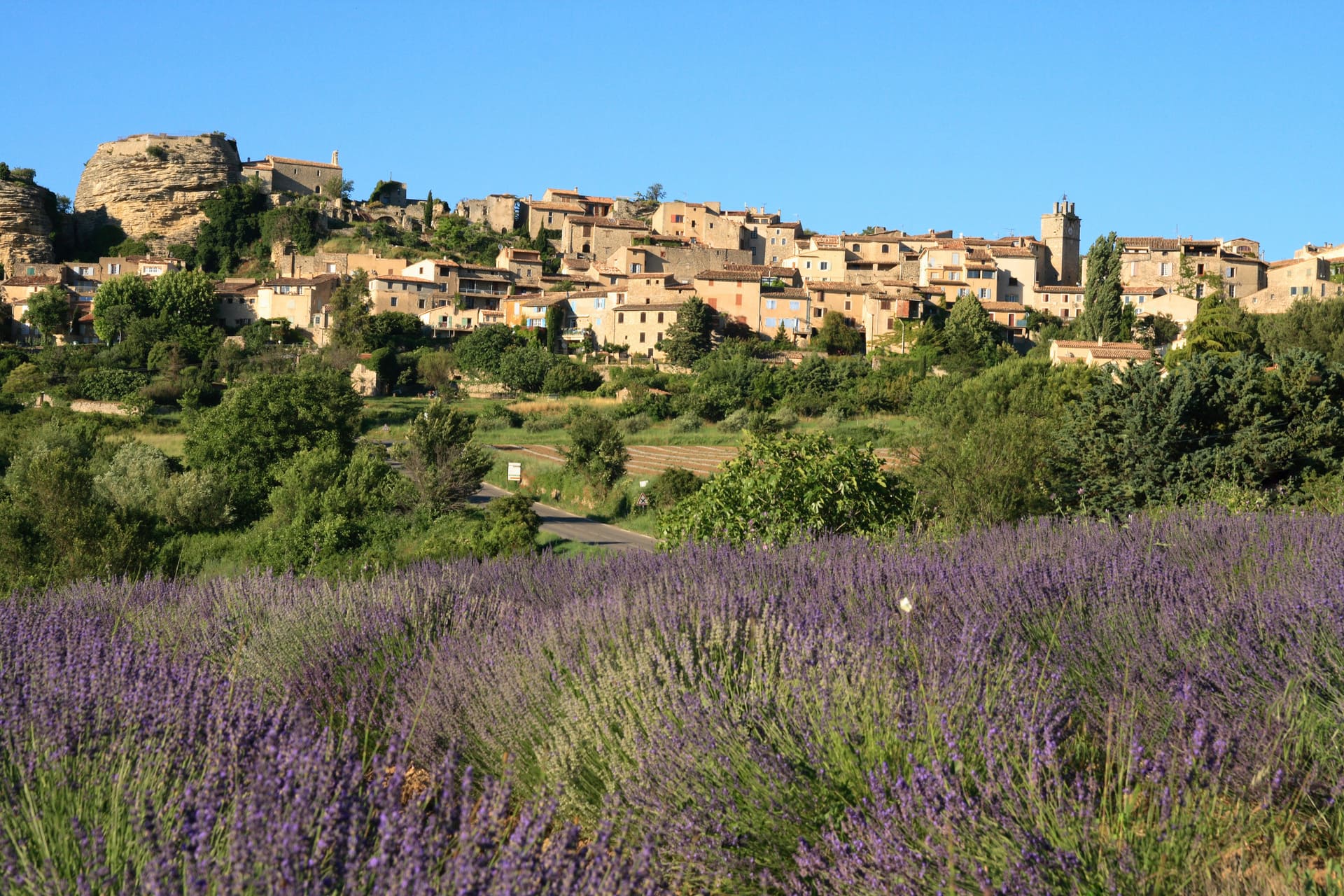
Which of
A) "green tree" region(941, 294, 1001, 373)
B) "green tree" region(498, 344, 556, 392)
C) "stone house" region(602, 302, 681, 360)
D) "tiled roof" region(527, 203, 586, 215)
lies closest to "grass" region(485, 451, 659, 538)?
"green tree" region(498, 344, 556, 392)

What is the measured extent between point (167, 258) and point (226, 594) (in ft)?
277

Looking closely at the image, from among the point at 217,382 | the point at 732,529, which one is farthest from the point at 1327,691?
the point at 217,382

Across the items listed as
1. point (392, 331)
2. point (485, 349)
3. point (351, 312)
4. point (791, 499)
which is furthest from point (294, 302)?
point (791, 499)

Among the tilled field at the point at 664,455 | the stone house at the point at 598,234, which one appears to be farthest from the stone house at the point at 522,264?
the tilled field at the point at 664,455

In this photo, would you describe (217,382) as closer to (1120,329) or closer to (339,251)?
(339,251)

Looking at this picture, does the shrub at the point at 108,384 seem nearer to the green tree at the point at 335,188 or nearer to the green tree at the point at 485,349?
the green tree at the point at 485,349

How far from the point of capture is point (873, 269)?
243 feet

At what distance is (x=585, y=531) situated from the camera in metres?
28.8

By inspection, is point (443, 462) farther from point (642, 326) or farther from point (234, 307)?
point (234, 307)

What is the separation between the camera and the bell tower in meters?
79.4

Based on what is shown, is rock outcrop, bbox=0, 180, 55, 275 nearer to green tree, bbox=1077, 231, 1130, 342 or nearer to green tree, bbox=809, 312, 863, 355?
green tree, bbox=809, 312, 863, 355

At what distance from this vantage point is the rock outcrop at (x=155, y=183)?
291ft

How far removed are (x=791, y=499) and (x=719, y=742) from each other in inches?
346

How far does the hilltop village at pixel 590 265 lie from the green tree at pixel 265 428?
26202mm
